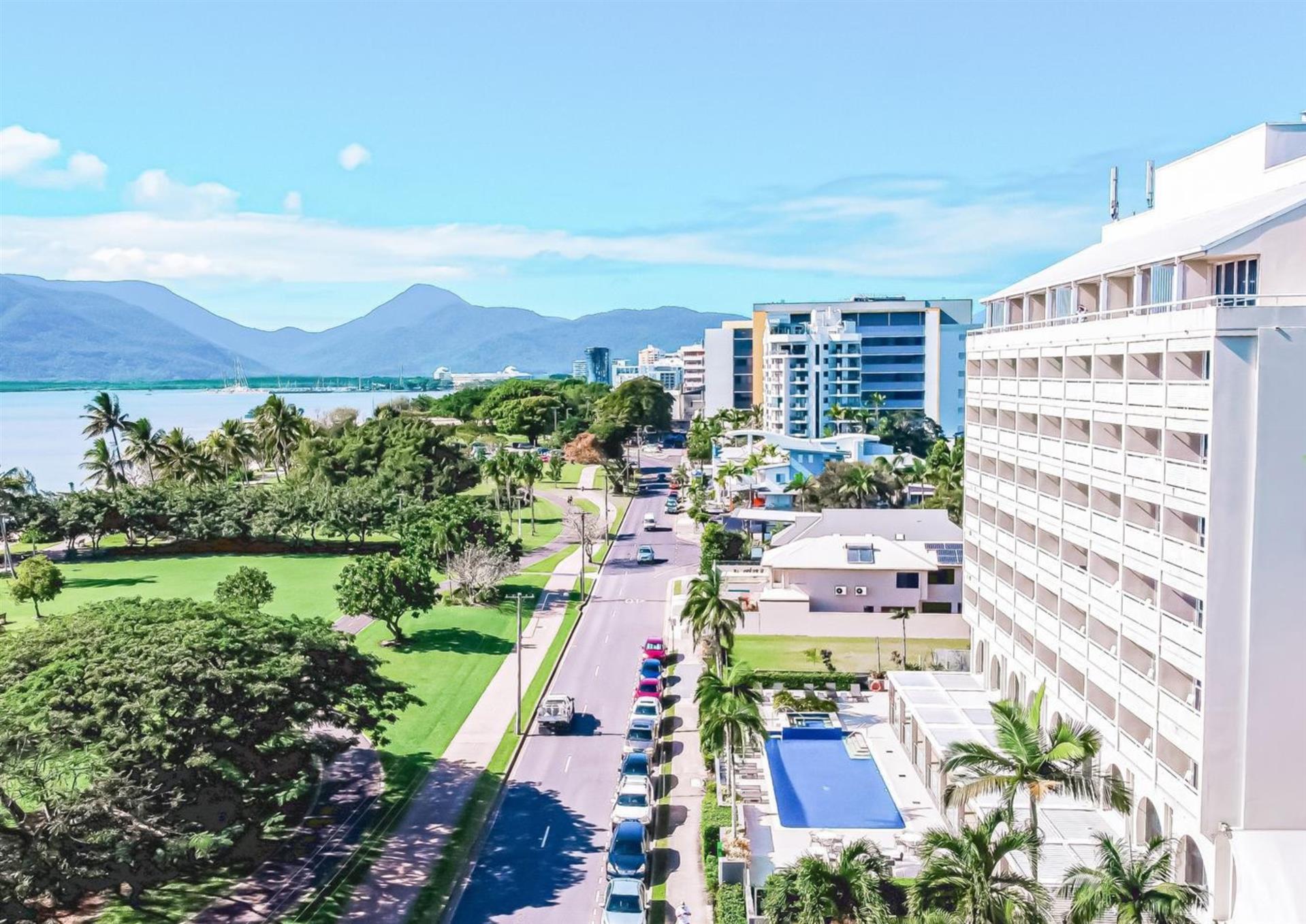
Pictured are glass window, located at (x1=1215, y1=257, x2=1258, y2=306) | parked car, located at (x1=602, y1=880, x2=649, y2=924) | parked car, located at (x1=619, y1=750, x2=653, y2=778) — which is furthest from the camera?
parked car, located at (x1=619, y1=750, x2=653, y2=778)

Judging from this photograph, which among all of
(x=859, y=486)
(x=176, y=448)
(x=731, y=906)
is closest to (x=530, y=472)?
(x=859, y=486)

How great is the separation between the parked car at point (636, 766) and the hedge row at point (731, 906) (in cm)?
904

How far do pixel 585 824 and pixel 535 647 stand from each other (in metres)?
22.0

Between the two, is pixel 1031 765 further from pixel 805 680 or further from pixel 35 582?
pixel 35 582

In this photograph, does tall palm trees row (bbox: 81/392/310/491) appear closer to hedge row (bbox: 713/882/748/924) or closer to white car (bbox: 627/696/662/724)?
white car (bbox: 627/696/662/724)

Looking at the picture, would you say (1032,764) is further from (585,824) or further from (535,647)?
(535,647)

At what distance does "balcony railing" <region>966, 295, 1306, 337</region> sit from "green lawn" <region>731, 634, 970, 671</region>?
22.2m

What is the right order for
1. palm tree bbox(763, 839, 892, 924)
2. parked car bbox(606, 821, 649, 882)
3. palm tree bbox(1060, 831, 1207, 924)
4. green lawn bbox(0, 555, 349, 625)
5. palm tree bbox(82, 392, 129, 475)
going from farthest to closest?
palm tree bbox(82, 392, 129, 475) → green lawn bbox(0, 555, 349, 625) → parked car bbox(606, 821, 649, 882) → palm tree bbox(763, 839, 892, 924) → palm tree bbox(1060, 831, 1207, 924)

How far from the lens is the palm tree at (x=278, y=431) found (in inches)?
4673

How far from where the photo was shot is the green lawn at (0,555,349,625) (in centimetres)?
6588

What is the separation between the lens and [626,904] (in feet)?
90.3

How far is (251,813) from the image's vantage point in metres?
29.4

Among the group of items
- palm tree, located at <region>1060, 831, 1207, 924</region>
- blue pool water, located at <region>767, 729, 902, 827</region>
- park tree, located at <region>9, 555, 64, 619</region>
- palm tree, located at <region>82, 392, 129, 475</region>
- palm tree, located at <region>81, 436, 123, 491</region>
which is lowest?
blue pool water, located at <region>767, 729, 902, 827</region>

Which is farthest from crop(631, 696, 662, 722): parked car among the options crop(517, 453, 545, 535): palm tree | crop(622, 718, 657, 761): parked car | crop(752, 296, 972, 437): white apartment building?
crop(752, 296, 972, 437): white apartment building
